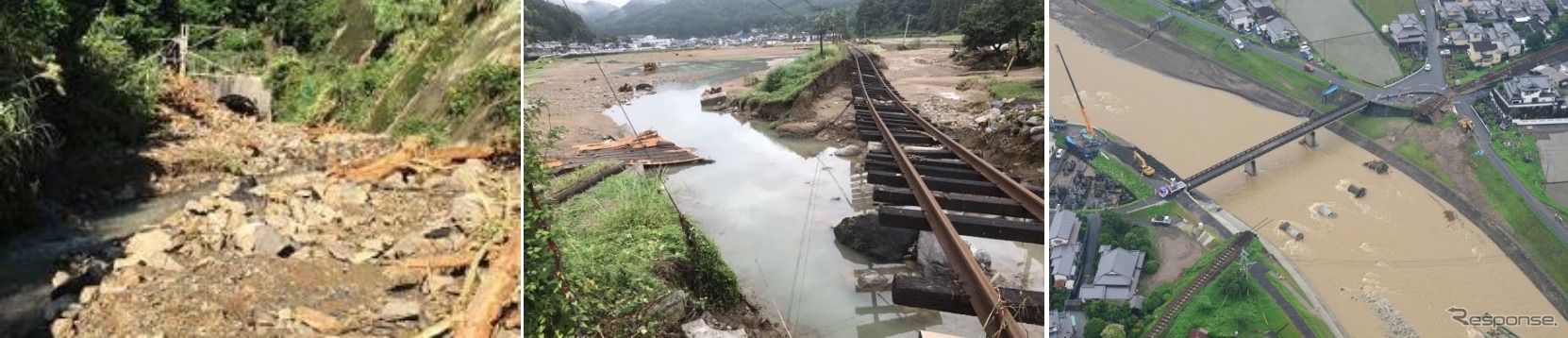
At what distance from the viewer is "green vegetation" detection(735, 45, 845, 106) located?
9.05 ft

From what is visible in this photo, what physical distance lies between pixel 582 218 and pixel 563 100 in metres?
0.52

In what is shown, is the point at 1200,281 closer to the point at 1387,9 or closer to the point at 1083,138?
the point at 1083,138

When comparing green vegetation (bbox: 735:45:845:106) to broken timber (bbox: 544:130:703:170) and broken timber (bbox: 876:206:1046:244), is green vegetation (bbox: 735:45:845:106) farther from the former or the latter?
broken timber (bbox: 876:206:1046:244)

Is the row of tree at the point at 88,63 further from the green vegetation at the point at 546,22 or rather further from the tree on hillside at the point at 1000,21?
the tree on hillside at the point at 1000,21

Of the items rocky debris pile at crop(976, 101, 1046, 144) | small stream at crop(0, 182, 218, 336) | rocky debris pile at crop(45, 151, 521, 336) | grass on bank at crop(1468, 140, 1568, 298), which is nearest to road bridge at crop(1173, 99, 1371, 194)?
grass on bank at crop(1468, 140, 1568, 298)

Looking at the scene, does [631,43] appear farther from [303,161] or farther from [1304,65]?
[1304,65]

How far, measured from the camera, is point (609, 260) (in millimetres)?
2678

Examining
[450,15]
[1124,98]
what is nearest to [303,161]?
[450,15]

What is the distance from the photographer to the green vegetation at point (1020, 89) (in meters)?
2.41

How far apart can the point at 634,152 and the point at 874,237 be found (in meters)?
1.01

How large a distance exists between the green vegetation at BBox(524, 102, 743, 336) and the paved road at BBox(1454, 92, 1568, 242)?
3.17 meters

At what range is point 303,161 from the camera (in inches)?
147

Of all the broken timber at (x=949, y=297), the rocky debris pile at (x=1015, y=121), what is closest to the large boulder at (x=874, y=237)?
the broken timber at (x=949, y=297)

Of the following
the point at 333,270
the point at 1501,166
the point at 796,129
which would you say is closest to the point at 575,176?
the point at 796,129
